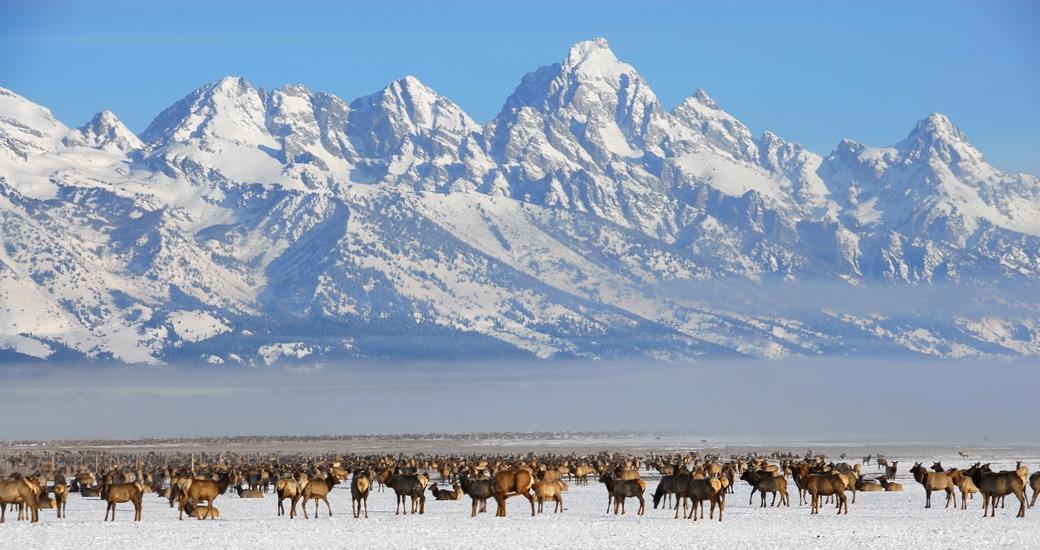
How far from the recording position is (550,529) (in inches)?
2188

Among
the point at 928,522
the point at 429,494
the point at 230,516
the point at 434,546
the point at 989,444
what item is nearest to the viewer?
the point at 434,546

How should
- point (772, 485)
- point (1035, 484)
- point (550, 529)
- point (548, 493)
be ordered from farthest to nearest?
point (772, 485), point (548, 493), point (1035, 484), point (550, 529)

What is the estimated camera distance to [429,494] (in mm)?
79812

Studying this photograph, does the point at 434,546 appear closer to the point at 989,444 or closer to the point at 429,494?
the point at 429,494

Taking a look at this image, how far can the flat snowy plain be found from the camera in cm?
5119

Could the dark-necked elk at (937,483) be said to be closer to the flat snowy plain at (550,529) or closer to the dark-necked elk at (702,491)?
the flat snowy plain at (550,529)

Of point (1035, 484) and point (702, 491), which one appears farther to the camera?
point (1035, 484)

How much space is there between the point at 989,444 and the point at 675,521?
12937 cm

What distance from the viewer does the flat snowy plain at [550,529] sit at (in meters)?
51.2

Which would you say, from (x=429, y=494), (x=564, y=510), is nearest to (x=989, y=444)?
(x=429, y=494)

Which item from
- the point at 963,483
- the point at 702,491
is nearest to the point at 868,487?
the point at 963,483

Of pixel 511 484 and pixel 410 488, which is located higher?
pixel 511 484

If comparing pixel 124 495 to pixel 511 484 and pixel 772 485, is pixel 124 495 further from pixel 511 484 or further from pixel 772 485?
pixel 772 485

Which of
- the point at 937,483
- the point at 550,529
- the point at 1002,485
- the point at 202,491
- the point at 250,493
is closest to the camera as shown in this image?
the point at 550,529
